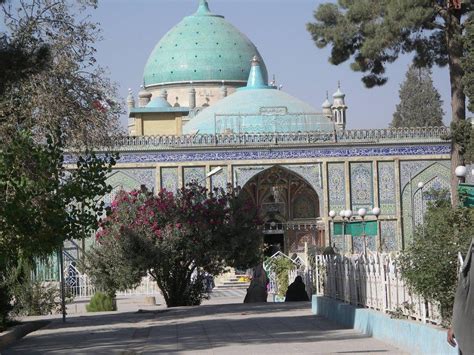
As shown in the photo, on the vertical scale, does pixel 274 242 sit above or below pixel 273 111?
below

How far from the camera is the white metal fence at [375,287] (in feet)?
33.7

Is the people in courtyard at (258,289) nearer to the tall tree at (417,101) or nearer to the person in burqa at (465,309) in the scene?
the person in burqa at (465,309)

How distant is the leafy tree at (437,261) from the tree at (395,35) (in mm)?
8978

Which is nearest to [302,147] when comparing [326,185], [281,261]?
[326,185]

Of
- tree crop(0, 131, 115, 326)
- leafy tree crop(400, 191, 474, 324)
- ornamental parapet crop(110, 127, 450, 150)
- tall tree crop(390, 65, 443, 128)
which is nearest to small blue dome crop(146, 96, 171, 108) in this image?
ornamental parapet crop(110, 127, 450, 150)

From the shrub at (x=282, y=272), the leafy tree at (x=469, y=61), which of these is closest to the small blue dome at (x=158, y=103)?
the shrub at (x=282, y=272)

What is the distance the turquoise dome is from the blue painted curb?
2362cm

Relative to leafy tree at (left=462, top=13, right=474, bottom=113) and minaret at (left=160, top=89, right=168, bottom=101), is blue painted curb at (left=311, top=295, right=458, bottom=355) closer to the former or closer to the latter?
leafy tree at (left=462, top=13, right=474, bottom=113)

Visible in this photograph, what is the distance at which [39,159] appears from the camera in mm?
13195

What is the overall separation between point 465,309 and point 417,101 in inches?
1941

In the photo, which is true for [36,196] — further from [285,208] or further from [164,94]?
[164,94]

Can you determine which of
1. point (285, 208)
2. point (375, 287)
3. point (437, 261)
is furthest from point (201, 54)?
point (437, 261)

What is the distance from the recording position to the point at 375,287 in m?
11.8

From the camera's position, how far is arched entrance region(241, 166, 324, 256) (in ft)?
122
